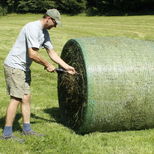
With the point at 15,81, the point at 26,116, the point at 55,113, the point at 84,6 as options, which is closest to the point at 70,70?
the point at 15,81

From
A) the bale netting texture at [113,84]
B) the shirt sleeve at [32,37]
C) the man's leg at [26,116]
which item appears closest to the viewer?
the shirt sleeve at [32,37]

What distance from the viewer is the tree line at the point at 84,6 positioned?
163 feet

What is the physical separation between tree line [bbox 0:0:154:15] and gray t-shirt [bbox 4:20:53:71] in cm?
4180

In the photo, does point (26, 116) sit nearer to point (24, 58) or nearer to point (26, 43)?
point (24, 58)

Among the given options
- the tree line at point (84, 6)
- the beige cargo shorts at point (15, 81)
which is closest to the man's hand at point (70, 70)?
the beige cargo shorts at point (15, 81)

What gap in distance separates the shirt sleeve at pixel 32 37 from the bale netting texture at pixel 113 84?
759 millimetres

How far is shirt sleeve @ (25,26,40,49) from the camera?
6.43m

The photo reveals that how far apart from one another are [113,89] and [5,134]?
1802 millimetres

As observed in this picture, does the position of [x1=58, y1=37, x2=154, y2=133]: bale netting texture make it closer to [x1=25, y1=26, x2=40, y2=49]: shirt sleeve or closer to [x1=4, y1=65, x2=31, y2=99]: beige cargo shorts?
[x1=25, y1=26, x2=40, y2=49]: shirt sleeve

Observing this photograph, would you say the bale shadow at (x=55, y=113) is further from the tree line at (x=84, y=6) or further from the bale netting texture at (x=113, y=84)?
the tree line at (x=84, y=6)

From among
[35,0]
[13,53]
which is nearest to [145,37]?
[13,53]

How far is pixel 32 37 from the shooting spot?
643 cm

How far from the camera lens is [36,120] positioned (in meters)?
7.89

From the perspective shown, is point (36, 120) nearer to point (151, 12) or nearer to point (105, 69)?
point (105, 69)
